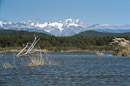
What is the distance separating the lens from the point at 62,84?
56.5 feet

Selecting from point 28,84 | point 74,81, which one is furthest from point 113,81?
point 28,84

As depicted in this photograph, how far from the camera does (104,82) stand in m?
17.9

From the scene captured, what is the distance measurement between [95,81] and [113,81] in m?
1.10

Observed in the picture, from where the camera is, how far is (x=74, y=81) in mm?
18312

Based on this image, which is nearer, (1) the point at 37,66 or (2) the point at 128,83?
(2) the point at 128,83

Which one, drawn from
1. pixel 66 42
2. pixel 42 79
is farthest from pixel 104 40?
pixel 42 79

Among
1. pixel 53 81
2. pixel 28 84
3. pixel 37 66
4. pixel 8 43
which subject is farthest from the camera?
pixel 8 43

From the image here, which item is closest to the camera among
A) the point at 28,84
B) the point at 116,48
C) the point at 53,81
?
the point at 28,84

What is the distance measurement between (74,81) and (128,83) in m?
3.22

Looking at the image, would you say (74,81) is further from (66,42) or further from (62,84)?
(66,42)

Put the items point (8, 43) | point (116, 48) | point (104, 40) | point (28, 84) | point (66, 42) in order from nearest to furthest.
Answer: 1. point (28, 84)
2. point (116, 48)
3. point (8, 43)
4. point (66, 42)
5. point (104, 40)

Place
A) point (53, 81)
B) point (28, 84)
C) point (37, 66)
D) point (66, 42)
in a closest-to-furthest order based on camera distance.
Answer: point (28, 84) → point (53, 81) → point (37, 66) → point (66, 42)

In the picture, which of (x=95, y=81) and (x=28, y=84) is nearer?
(x=28, y=84)

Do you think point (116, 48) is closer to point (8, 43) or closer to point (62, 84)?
point (62, 84)
